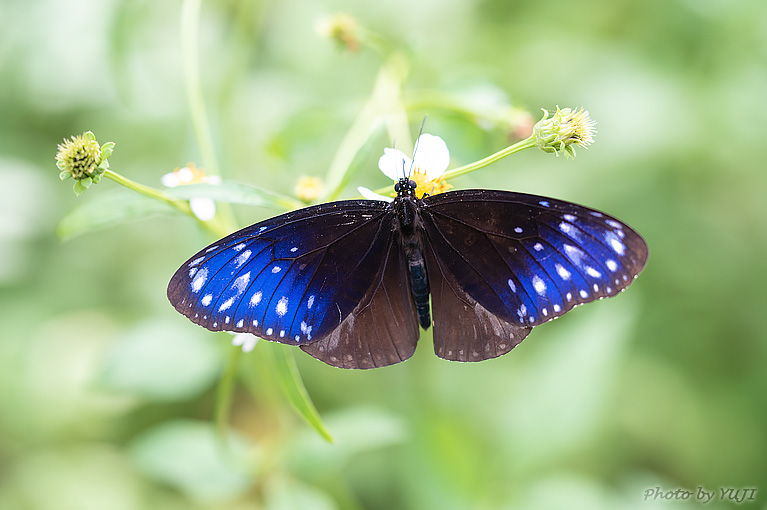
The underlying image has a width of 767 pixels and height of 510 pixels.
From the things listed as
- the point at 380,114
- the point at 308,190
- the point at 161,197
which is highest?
the point at 380,114

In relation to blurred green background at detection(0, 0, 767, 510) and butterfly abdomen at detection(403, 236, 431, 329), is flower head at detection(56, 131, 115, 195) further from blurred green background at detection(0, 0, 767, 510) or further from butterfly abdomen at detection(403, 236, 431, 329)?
blurred green background at detection(0, 0, 767, 510)

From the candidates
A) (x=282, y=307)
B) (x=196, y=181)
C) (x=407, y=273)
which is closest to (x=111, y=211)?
(x=196, y=181)

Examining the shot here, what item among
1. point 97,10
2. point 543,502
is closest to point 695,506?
point 543,502

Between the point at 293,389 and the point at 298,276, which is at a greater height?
the point at 298,276

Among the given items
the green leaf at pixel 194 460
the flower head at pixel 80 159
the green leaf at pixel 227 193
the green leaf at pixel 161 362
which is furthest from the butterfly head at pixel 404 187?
the green leaf at pixel 194 460

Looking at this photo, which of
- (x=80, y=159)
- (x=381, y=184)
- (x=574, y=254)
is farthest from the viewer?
(x=381, y=184)

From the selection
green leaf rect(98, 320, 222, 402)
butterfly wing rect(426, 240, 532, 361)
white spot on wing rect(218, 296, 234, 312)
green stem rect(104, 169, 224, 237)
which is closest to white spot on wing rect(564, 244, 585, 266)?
butterfly wing rect(426, 240, 532, 361)

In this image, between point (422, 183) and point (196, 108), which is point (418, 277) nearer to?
point (422, 183)

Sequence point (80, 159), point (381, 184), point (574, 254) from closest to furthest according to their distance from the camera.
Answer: point (80, 159), point (574, 254), point (381, 184)
